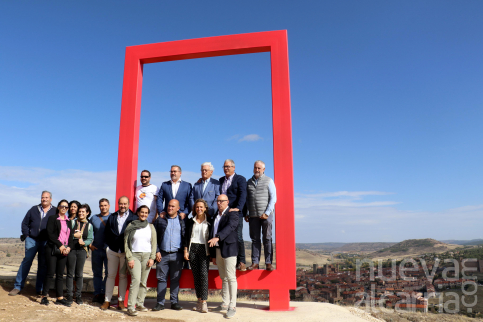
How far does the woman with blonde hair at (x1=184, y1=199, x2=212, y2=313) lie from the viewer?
15.8 ft

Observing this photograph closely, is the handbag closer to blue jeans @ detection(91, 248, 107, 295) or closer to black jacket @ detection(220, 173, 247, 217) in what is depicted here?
blue jeans @ detection(91, 248, 107, 295)

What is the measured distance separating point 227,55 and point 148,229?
3799 millimetres

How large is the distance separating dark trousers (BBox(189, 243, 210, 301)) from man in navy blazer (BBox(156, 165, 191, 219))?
686 mm

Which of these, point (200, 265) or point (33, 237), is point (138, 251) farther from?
point (33, 237)

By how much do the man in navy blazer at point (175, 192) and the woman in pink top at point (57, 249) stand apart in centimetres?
157

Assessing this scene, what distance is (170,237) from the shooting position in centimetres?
494

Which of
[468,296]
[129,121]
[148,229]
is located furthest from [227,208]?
[468,296]

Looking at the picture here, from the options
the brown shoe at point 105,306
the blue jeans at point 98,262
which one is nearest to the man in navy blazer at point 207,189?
the blue jeans at point 98,262

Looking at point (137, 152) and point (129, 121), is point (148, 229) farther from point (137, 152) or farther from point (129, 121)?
point (129, 121)

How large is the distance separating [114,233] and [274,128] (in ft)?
11.2

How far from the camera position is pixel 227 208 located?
486cm

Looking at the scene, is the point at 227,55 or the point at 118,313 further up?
the point at 227,55

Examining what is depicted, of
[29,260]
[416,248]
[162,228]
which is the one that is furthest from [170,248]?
[416,248]

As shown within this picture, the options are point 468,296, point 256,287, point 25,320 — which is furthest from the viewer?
point 468,296
